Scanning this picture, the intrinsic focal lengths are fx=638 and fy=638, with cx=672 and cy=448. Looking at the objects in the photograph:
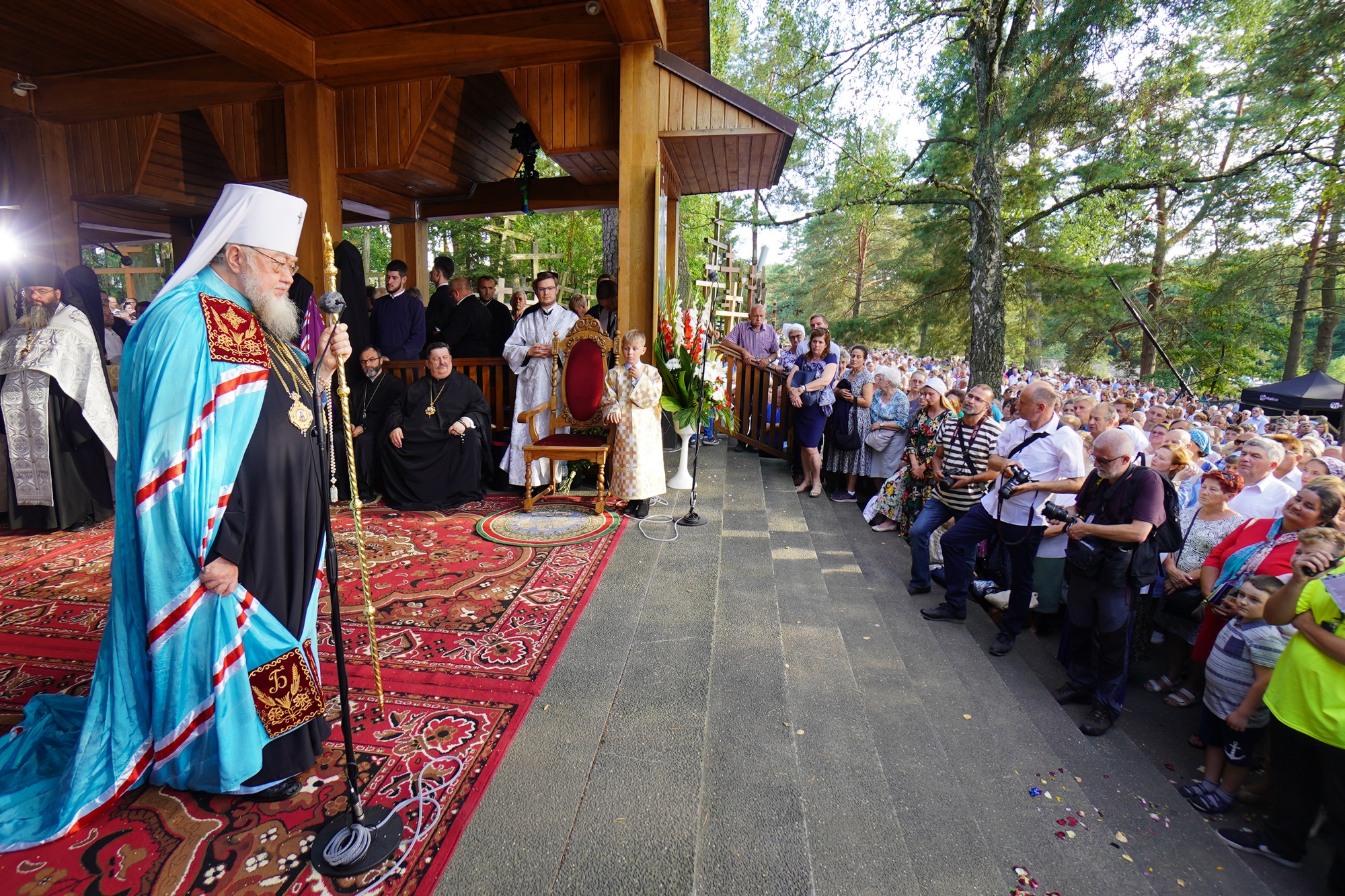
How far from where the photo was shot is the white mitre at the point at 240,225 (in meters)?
2.21

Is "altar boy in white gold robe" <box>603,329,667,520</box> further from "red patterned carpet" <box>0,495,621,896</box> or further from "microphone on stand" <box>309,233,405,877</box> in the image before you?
"microphone on stand" <box>309,233,405,877</box>

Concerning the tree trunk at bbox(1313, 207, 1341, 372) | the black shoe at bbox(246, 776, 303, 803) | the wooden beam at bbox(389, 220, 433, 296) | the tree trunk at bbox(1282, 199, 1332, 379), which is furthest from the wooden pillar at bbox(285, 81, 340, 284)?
the tree trunk at bbox(1313, 207, 1341, 372)

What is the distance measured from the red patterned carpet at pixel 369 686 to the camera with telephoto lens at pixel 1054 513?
3132mm

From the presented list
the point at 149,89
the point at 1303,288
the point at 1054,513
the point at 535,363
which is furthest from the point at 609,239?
the point at 1303,288

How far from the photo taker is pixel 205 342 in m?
2.15

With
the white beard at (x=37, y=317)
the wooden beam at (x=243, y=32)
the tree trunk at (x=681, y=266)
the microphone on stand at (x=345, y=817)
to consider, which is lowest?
the microphone on stand at (x=345, y=817)

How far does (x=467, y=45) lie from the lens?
5.80 metres

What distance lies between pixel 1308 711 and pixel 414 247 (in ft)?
34.0

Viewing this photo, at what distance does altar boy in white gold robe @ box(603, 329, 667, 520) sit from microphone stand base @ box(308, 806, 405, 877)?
354 cm

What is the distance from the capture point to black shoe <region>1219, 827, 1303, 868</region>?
2.84 metres

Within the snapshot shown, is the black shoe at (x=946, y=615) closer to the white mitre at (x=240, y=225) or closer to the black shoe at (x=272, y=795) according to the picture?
the black shoe at (x=272, y=795)

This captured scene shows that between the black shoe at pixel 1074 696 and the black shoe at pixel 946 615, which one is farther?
the black shoe at pixel 946 615

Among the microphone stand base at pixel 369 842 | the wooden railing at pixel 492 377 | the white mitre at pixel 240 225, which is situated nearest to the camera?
the microphone stand base at pixel 369 842

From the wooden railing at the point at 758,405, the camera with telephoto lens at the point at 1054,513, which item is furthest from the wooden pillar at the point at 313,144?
the camera with telephoto lens at the point at 1054,513
